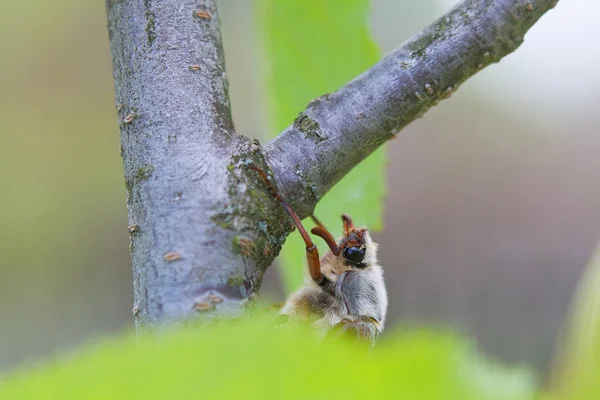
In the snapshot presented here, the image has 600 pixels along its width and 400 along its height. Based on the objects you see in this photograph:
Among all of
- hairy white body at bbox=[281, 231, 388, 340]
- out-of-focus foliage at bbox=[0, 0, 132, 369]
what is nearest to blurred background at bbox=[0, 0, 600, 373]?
out-of-focus foliage at bbox=[0, 0, 132, 369]

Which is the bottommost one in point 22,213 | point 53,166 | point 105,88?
point 22,213

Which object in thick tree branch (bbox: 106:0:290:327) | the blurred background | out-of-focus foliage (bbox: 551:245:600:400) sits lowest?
out-of-focus foliage (bbox: 551:245:600:400)

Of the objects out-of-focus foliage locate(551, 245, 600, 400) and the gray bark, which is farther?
the gray bark

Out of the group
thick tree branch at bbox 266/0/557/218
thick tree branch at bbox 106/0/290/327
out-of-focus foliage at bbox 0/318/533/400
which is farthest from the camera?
thick tree branch at bbox 266/0/557/218

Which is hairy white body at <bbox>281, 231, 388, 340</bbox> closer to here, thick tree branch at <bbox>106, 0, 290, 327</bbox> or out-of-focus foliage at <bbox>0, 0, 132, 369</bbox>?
thick tree branch at <bbox>106, 0, 290, 327</bbox>

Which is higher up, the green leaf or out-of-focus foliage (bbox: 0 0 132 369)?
out-of-focus foliage (bbox: 0 0 132 369)

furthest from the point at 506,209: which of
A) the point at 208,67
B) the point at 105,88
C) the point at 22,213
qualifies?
the point at 208,67

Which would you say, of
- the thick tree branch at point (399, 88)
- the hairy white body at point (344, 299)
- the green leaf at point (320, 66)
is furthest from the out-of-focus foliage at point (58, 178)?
the thick tree branch at point (399, 88)

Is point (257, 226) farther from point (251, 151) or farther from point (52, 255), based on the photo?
point (52, 255)
